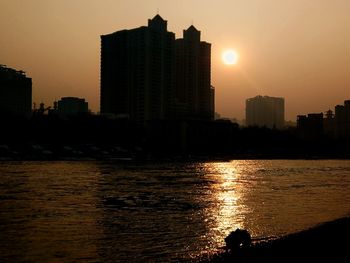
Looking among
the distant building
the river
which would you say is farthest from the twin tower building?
the river

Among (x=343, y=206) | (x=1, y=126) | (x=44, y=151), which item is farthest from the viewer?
(x=1, y=126)

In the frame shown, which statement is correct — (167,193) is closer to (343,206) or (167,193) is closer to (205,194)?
(205,194)

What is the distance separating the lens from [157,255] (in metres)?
17.5

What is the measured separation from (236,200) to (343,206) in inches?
270

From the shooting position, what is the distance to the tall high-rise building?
185125 millimetres

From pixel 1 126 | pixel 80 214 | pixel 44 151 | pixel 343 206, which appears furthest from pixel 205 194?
pixel 1 126

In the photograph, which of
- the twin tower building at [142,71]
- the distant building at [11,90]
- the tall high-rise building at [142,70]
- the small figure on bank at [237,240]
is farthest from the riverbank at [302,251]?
the distant building at [11,90]

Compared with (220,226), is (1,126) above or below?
above

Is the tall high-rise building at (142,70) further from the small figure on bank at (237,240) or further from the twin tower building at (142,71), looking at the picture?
the small figure on bank at (237,240)

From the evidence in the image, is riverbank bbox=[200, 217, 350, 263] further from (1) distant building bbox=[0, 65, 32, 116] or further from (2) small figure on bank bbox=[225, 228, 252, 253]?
(1) distant building bbox=[0, 65, 32, 116]

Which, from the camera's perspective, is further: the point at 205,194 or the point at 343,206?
the point at 205,194

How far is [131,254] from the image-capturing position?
1762cm

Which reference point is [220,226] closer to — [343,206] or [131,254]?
[131,254]

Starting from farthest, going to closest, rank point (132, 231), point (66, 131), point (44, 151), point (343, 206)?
1. point (66, 131)
2. point (44, 151)
3. point (343, 206)
4. point (132, 231)
